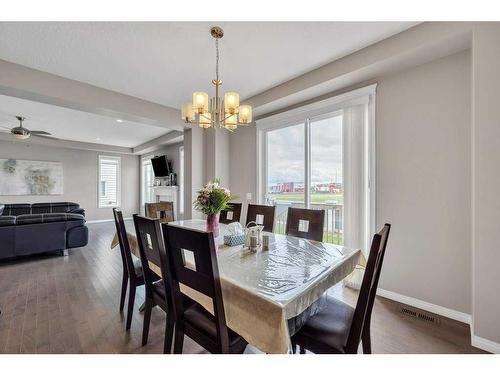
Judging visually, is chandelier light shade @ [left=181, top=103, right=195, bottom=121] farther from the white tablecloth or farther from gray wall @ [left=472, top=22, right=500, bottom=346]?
gray wall @ [left=472, top=22, right=500, bottom=346]

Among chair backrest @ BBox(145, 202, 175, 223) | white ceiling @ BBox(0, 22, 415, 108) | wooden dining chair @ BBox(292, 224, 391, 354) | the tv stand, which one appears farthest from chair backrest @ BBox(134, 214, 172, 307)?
the tv stand

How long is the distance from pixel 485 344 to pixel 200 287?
86.4 inches

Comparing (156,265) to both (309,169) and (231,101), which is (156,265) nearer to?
(231,101)

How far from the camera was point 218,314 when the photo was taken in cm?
112

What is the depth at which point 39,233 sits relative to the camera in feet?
12.2

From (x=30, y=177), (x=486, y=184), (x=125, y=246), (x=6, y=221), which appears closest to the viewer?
(x=486, y=184)

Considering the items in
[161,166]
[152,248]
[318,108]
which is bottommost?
[152,248]

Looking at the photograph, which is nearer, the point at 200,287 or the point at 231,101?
the point at 200,287

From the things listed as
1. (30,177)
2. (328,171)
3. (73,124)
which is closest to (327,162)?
(328,171)

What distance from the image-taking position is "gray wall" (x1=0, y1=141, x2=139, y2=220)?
6.41m

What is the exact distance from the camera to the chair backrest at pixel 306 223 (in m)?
2.18

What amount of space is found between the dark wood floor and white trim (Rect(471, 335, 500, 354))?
5cm

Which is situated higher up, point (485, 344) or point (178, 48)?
point (178, 48)
